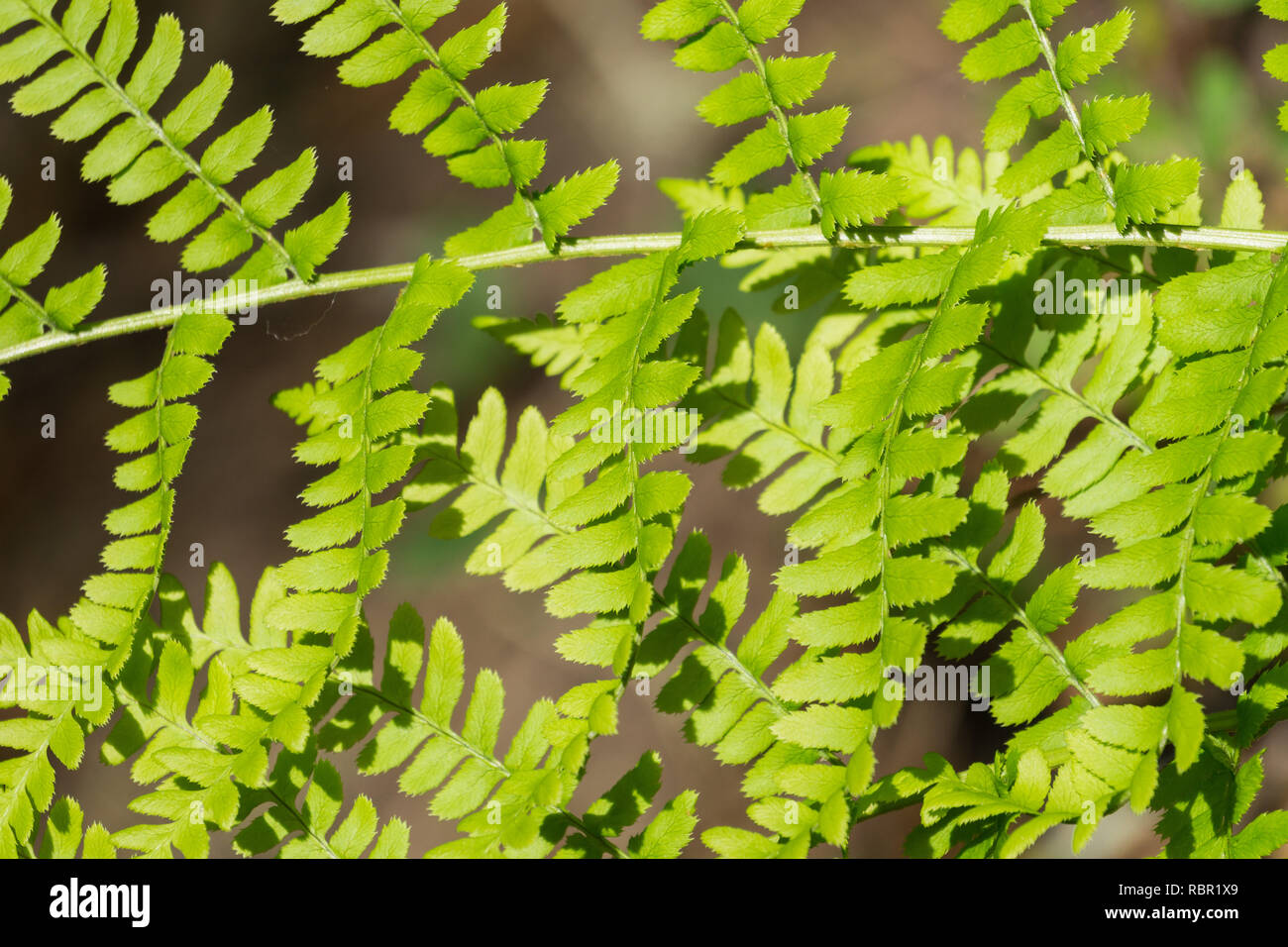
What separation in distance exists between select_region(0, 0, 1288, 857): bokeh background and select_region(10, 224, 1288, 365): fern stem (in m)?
1.06

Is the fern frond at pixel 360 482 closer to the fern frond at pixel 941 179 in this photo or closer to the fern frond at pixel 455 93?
the fern frond at pixel 455 93

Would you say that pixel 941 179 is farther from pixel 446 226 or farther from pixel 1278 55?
pixel 446 226

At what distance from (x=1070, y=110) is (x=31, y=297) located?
165 centimetres

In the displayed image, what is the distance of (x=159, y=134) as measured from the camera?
134cm

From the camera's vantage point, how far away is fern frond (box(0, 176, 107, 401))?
55.7 inches

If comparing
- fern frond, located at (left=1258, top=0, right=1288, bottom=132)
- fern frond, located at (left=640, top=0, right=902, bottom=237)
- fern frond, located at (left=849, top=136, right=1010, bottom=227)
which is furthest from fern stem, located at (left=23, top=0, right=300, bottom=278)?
fern frond, located at (left=1258, top=0, right=1288, bottom=132)

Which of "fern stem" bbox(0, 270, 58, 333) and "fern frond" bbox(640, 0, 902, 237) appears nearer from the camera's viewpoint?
"fern frond" bbox(640, 0, 902, 237)

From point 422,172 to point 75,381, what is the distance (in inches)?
47.8

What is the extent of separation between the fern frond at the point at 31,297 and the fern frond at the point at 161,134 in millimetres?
154

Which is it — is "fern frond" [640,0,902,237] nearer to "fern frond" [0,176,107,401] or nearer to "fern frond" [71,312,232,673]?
Result: "fern frond" [71,312,232,673]

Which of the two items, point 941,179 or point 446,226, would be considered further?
point 446,226

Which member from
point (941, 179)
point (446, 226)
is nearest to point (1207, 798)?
point (941, 179)

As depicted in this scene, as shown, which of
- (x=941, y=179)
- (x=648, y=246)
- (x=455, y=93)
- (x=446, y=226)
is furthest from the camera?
(x=446, y=226)

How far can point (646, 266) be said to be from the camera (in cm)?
121
